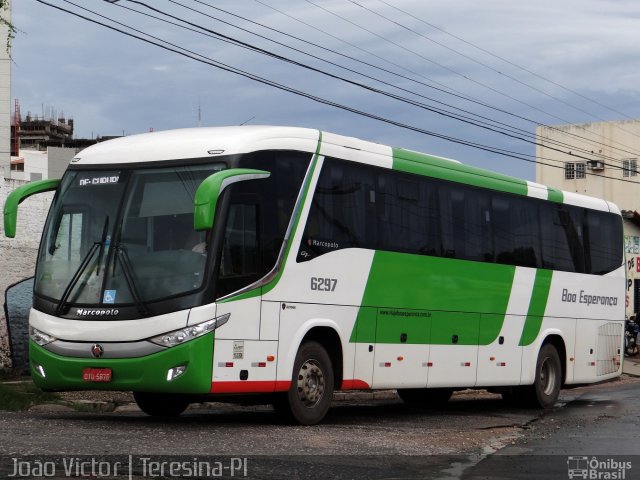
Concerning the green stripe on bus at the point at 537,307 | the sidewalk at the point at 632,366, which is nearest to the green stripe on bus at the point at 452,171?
the green stripe on bus at the point at 537,307

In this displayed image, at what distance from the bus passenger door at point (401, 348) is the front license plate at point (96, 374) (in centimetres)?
404

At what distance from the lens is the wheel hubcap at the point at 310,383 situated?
14414 mm

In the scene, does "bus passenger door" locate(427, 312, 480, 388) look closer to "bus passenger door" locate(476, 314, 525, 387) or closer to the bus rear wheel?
"bus passenger door" locate(476, 314, 525, 387)

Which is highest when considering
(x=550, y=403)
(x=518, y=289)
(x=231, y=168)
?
(x=231, y=168)

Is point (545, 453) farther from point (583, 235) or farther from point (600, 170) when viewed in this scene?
point (600, 170)

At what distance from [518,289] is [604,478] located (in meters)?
9.27

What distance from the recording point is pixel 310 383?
1452cm

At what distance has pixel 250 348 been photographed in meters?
13.5

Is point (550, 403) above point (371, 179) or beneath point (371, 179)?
beneath

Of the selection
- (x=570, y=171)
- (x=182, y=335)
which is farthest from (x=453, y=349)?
(x=570, y=171)

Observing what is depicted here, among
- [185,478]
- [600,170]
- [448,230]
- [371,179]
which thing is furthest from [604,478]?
[600,170]

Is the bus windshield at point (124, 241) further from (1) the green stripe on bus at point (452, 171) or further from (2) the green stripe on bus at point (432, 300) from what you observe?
(1) the green stripe on bus at point (452, 171)

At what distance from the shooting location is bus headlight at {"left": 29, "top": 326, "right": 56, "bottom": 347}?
13.6 meters

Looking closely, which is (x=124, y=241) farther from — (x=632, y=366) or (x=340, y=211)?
(x=632, y=366)
